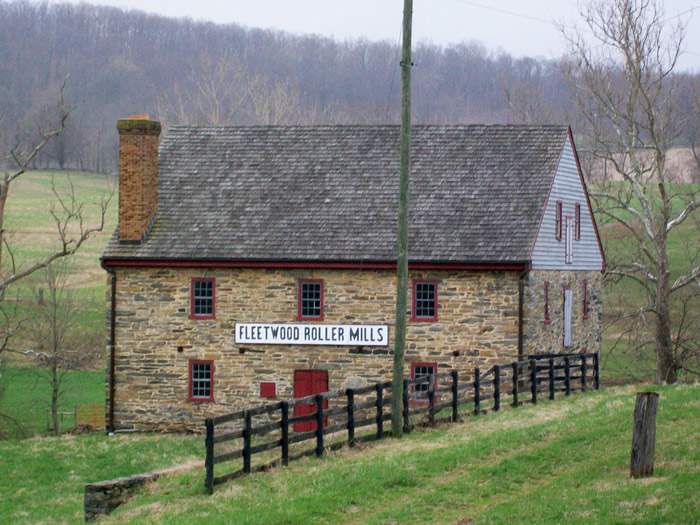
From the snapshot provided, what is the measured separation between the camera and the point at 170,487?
49.1 ft

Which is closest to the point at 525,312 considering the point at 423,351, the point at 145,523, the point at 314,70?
the point at 423,351

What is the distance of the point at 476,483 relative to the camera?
13.3 meters

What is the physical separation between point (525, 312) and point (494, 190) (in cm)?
380

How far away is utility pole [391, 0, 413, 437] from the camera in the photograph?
17.8m

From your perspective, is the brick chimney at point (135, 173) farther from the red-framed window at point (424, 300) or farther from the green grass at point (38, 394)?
the green grass at point (38, 394)

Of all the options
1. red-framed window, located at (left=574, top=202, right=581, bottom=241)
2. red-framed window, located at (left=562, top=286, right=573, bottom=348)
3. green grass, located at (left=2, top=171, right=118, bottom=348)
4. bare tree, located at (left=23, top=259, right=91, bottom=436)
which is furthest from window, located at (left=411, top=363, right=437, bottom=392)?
green grass, located at (left=2, top=171, right=118, bottom=348)

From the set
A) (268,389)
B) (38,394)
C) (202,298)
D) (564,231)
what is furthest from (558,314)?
(38,394)

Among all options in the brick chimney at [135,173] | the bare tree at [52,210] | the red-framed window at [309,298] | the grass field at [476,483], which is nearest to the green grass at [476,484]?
the grass field at [476,483]

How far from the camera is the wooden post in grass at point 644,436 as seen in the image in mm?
12508

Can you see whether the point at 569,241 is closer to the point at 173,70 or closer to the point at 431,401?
the point at 431,401

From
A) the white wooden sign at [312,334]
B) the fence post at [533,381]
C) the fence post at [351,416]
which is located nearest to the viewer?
the fence post at [351,416]

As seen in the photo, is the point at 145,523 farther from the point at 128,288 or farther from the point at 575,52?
the point at 575,52

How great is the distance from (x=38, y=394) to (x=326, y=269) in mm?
24080

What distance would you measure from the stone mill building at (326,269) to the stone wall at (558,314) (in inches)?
3.5
